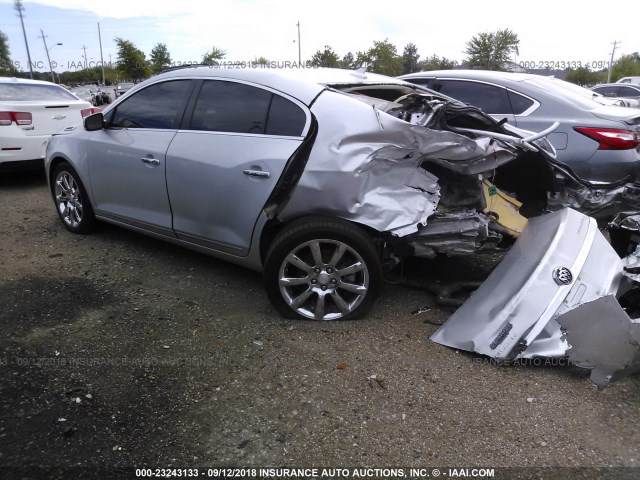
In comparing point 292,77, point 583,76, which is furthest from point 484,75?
point 583,76

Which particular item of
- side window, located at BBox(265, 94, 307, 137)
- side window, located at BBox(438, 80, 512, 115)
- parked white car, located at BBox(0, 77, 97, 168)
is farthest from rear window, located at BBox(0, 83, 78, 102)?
side window, located at BBox(438, 80, 512, 115)

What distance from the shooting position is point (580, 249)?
10.7ft

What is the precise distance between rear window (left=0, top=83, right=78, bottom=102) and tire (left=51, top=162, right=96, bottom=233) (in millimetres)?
2841

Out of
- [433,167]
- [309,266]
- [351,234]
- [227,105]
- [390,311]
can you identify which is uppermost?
[227,105]

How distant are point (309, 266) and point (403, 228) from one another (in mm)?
679

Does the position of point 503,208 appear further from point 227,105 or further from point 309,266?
point 227,105

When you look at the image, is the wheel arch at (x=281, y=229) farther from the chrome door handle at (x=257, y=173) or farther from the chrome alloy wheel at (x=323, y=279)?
the chrome door handle at (x=257, y=173)

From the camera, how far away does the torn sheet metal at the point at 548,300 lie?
278 centimetres

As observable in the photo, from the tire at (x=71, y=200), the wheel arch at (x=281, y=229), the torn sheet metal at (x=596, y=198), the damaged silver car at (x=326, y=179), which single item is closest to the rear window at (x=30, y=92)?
the tire at (x=71, y=200)

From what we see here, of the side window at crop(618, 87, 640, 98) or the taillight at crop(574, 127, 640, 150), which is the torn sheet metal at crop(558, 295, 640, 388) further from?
the side window at crop(618, 87, 640, 98)

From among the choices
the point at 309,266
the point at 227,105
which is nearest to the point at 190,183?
the point at 227,105

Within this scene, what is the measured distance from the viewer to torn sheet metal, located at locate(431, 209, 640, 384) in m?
2.78

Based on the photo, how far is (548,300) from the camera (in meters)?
2.98

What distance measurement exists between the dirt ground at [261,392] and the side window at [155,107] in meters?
1.39
